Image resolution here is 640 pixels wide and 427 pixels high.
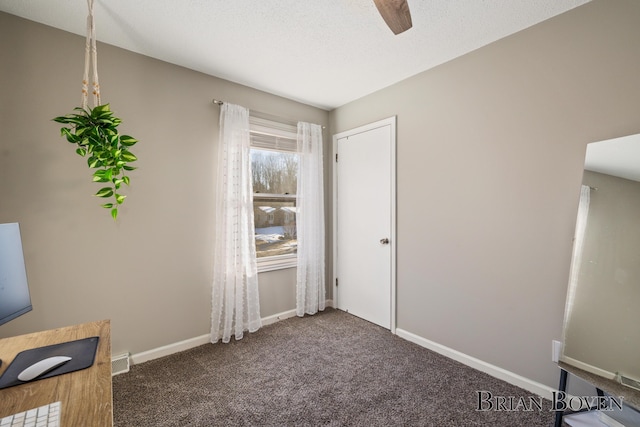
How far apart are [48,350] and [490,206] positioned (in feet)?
8.77

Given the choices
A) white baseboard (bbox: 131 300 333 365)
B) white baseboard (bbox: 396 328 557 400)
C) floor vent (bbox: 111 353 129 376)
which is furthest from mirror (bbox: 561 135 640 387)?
floor vent (bbox: 111 353 129 376)

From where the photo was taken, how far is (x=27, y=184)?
1858 mm

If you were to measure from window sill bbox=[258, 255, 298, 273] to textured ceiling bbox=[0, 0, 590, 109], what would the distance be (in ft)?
6.01

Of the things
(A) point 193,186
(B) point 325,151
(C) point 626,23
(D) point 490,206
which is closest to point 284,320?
(A) point 193,186

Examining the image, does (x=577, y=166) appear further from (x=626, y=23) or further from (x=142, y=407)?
(x=142, y=407)

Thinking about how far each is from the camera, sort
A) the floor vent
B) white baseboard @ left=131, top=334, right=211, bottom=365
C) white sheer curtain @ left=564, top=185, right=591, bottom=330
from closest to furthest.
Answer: white sheer curtain @ left=564, top=185, right=591, bottom=330
the floor vent
white baseboard @ left=131, top=334, right=211, bottom=365

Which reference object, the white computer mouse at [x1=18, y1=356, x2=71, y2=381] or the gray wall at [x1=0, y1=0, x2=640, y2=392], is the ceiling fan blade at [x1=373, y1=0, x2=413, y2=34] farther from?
the white computer mouse at [x1=18, y1=356, x2=71, y2=381]

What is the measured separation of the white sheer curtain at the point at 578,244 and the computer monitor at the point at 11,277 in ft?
9.14

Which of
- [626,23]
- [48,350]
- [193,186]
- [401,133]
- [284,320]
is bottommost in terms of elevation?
[284,320]

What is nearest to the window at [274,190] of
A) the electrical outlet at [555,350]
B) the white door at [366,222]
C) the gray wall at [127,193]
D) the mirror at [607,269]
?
the gray wall at [127,193]

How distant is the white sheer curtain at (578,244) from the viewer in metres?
1.69

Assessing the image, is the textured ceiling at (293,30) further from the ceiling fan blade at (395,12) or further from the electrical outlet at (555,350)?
the electrical outlet at (555,350)

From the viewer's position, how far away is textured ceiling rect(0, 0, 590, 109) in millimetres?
1748

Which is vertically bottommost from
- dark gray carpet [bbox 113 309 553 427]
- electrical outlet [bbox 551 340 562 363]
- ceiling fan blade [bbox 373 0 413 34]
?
dark gray carpet [bbox 113 309 553 427]
